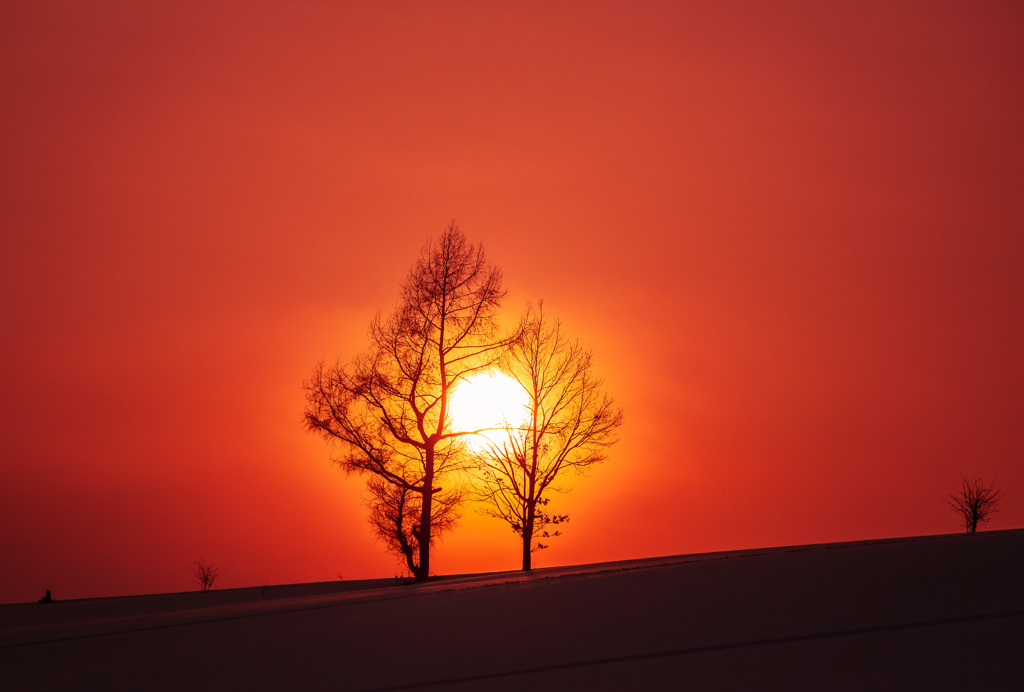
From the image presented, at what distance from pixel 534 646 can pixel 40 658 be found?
260 inches

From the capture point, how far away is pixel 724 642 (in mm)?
7867

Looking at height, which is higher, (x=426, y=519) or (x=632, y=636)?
(x=426, y=519)

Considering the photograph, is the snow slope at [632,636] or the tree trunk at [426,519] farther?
the tree trunk at [426,519]

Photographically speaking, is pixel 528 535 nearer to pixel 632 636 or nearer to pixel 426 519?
pixel 426 519

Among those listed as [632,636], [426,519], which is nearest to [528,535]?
[426,519]

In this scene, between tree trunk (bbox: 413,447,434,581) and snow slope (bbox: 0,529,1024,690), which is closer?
snow slope (bbox: 0,529,1024,690)

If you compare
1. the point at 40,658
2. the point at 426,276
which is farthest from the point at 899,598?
the point at 426,276

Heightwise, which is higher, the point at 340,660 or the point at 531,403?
the point at 531,403

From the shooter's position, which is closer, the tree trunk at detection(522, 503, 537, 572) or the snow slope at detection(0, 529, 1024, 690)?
the snow slope at detection(0, 529, 1024, 690)

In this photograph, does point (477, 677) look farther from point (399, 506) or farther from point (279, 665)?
point (399, 506)

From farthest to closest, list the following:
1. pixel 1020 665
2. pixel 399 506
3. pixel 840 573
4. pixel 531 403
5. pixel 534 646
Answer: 1. pixel 531 403
2. pixel 399 506
3. pixel 840 573
4. pixel 534 646
5. pixel 1020 665

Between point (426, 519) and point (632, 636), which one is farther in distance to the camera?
point (426, 519)

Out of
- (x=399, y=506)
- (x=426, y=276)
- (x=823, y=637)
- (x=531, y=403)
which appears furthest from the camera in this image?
(x=531, y=403)

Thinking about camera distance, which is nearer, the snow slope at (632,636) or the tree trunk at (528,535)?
the snow slope at (632,636)
